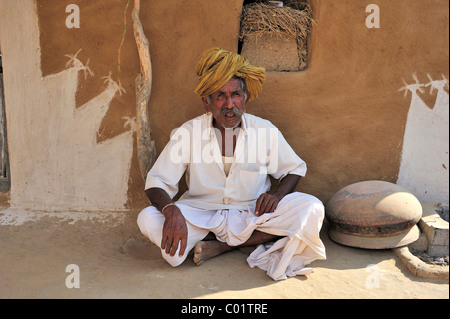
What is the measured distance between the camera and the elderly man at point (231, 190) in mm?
2842

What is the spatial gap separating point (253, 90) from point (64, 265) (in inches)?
70.8

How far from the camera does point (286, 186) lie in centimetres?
316

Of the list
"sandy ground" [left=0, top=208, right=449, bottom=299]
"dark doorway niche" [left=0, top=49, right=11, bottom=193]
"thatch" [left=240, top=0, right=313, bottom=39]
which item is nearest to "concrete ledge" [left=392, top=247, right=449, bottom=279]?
"sandy ground" [left=0, top=208, right=449, bottom=299]

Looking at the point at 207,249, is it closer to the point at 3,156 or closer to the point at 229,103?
the point at 229,103

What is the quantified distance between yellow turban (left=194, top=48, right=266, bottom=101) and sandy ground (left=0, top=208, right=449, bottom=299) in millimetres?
1189

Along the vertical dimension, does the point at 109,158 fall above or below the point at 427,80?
below

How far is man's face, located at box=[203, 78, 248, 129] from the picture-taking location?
304cm

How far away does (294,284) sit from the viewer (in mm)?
2680

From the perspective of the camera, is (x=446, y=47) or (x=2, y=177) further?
(x=2, y=177)

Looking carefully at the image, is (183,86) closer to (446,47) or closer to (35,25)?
(35,25)

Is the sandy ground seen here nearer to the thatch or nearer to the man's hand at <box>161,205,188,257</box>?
the man's hand at <box>161,205,188,257</box>
